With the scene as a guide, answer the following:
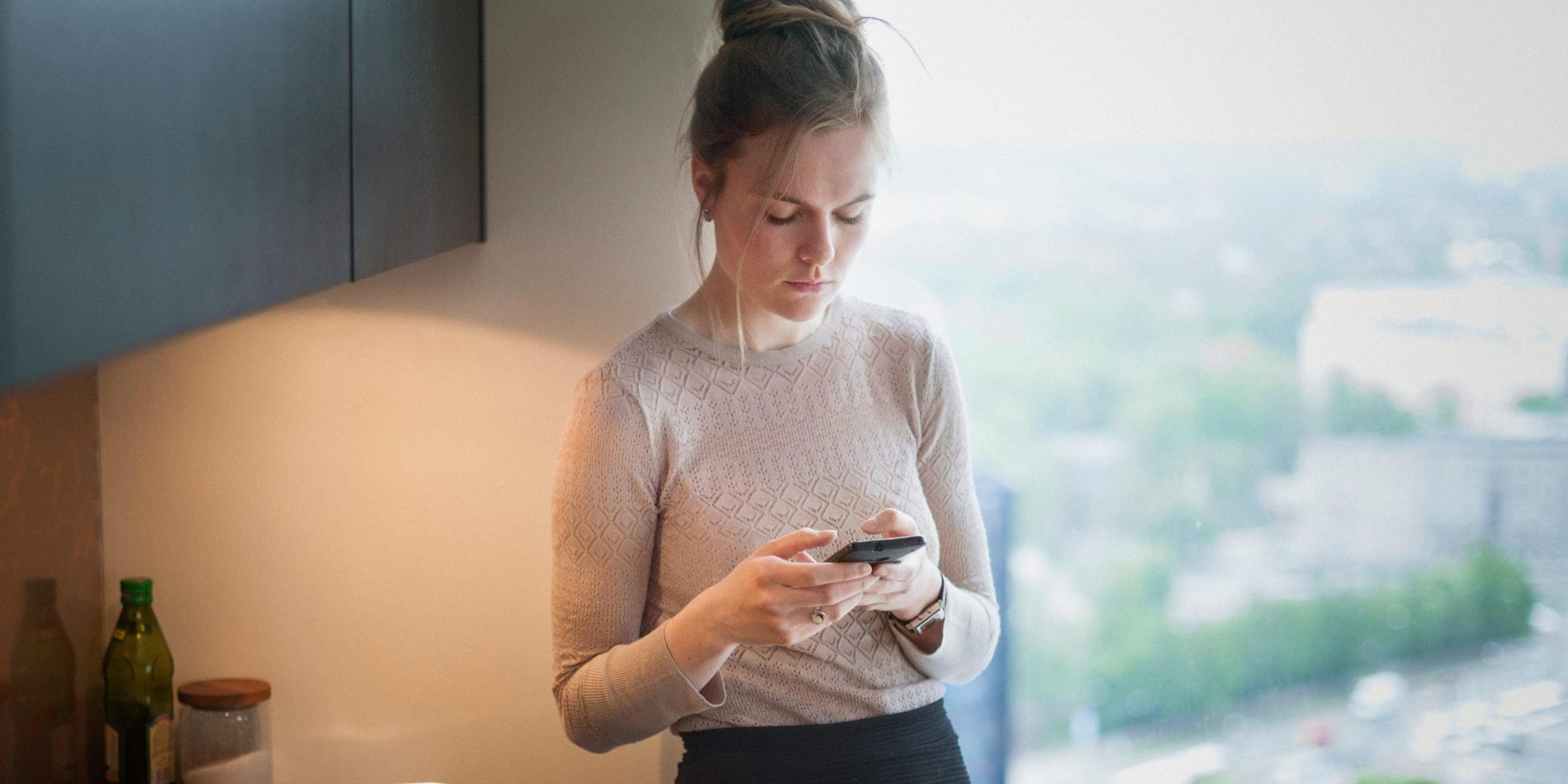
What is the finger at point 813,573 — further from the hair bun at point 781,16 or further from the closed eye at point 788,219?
the hair bun at point 781,16

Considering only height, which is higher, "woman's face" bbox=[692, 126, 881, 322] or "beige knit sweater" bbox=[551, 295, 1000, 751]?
"woman's face" bbox=[692, 126, 881, 322]

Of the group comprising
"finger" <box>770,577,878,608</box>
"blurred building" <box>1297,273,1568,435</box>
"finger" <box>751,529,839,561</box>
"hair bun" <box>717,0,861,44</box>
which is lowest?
"finger" <box>770,577,878,608</box>

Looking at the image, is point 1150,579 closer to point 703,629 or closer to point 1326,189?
point 1326,189

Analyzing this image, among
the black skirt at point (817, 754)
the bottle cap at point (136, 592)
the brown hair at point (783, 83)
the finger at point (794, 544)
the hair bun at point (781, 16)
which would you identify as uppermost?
the hair bun at point (781, 16)

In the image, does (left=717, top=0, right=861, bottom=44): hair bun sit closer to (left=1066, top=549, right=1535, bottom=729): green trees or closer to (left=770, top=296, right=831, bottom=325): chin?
(left=770, top=296, right=831, bottom=325): chin

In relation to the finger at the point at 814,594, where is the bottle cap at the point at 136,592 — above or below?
below

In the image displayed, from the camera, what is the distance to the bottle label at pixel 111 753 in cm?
152

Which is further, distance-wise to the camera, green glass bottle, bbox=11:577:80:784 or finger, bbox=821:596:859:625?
green glass bottle, bbox=11:577:80:784

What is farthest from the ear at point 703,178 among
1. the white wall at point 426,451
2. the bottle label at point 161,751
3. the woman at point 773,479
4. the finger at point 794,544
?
the bottle label at point 161,751

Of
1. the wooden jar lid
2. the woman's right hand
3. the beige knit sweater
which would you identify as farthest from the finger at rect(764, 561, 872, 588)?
the wooden jar lid

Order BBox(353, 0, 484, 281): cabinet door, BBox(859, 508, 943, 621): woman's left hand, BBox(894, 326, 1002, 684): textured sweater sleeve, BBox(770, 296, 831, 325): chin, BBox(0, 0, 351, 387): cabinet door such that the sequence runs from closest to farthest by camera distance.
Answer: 1. BBox(0, 0, 351, 387): cabinet door
2. BBox(353, 0, 484, 281): cabinet door
3. BBox(859, 508, 943, 621): woman's left hand
4. BBox(770, 296, 831, 325): chin
5. BBox(894, 326, 1002, 684): textured sweater sleeve

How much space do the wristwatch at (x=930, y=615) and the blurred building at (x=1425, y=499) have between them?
2.22 ft

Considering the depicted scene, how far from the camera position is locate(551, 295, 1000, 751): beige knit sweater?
4.10 feet

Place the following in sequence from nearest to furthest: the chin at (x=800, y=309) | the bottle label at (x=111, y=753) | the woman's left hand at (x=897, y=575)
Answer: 1. the woman's left hand at (x=897, y=575)
2. the chin at (x=800, y=309)
3. the bottle label at (x=111, y=753)
